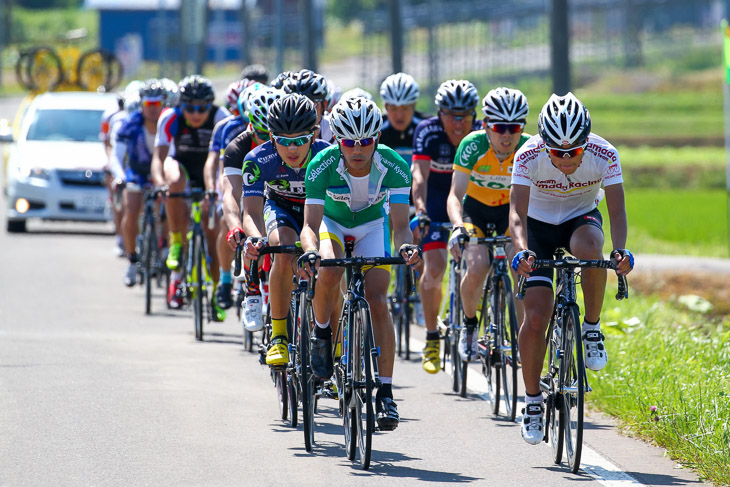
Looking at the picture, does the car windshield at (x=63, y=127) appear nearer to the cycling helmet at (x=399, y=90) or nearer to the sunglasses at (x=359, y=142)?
the cycling helmet at (x=399, y=90)

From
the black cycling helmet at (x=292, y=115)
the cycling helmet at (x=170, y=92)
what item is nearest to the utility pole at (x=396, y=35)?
the cycling helmet at (x=170, y=92)

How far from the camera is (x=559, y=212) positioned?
8.12m

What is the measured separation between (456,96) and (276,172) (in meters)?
2.28

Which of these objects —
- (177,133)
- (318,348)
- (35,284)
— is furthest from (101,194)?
(318,348)

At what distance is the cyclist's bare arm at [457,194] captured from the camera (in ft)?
31.4

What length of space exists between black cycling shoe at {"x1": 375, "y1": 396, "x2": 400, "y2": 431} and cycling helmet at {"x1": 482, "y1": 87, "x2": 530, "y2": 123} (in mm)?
2562

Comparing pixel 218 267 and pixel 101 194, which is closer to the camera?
pixel 218 267

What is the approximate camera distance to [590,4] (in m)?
84.4

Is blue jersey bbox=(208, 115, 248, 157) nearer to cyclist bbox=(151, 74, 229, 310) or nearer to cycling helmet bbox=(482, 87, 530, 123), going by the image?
Answer: cyclist bbox=(151, 74, 229, 310)

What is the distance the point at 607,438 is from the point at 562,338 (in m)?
1.20

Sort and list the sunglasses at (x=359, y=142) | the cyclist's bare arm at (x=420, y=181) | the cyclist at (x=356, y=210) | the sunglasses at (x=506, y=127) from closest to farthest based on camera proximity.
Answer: the cyclist at (x=356, y=210) → the sunglasses at (x=359, y=142) → the sunglasses at (x=506, y=127) → the cyclist's bare arm at (x=420, y=181)

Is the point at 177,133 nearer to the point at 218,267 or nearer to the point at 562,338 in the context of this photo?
the point at 218,267

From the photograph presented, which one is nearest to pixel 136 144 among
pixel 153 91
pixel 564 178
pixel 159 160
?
pixel 153 91

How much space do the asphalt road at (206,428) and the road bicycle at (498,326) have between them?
8.0 inches
